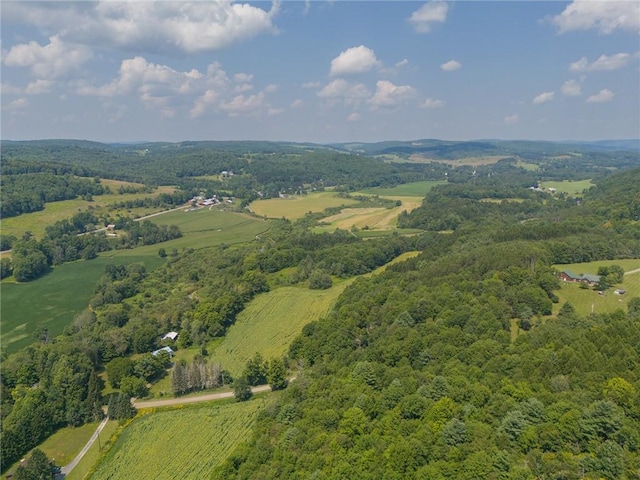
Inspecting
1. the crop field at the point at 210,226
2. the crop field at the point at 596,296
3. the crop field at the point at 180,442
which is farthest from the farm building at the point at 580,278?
the crop field at the point at 210,226

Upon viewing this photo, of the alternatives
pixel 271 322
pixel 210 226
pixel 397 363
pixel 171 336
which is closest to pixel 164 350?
pixel 171 336

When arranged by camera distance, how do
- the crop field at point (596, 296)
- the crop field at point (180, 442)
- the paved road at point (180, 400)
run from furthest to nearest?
the crop field at point (596, 296) → the paved road at point (180, 400) → the crop field at point (180, 442)

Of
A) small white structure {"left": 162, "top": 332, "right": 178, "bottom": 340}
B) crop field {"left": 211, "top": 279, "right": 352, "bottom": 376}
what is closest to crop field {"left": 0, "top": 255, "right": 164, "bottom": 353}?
small white structure {"left": 162, "top": 332, "right": 178, "bottom": 340}

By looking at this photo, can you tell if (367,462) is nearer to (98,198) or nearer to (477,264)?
(477,264)

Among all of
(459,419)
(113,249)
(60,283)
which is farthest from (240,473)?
(113,249)

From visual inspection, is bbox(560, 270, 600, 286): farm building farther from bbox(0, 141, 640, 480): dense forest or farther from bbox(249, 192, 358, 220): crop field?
bbox(249, 192, 358, 220): crop field

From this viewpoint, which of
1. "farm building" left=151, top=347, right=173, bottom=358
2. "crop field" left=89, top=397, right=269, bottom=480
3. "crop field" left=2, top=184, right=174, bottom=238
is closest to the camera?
"crop field" left=89, top=397, right=269, bottom=480

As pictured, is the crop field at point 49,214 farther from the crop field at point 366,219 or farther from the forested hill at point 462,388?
the forested hill at point 462,388
